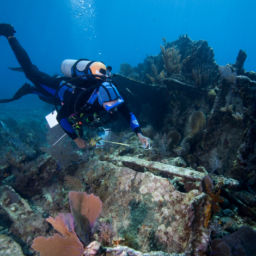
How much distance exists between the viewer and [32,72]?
23.7ft

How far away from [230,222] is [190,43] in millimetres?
10879

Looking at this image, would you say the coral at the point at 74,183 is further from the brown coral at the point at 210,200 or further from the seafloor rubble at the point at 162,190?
the brown coral at the point at 210,200

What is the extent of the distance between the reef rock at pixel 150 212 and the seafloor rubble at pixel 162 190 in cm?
1

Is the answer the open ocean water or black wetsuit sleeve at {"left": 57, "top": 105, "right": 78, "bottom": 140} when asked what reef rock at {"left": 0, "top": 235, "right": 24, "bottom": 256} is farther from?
the open ocean water

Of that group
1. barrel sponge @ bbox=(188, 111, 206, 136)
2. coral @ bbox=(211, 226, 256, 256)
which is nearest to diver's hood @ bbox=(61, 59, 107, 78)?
barrel sponge @ bbox=(188, 111, 206, 136)

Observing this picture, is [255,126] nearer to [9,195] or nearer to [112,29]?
[9,195]

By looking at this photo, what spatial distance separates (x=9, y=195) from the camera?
417cm

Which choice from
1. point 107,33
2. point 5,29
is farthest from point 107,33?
point 5,29

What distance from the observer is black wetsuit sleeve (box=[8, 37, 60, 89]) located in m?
6.41

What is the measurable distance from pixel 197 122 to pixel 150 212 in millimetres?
3366

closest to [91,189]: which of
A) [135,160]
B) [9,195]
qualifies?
[135,160]

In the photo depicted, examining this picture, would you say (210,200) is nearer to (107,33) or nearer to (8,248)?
(8,248)

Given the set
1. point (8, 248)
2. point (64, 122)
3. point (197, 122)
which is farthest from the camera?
point (197, 122)

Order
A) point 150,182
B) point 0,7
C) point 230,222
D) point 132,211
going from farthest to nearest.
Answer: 1. point 0,7
2. point 150,182
3. point 132,211
4. point 230,222
